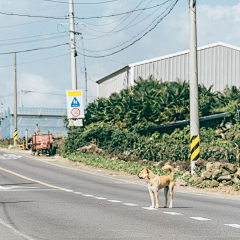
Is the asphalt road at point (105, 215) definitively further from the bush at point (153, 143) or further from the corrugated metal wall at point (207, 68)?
the corrugated metal wall at point (207, 68)

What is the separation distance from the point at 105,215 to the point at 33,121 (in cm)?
6511

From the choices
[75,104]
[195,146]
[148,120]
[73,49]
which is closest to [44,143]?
[75,104]

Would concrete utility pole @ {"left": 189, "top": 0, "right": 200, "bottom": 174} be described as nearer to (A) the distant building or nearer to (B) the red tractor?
(B) the red tractor

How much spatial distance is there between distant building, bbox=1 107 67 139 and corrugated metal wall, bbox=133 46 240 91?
34043 mm

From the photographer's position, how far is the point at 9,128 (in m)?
72.9

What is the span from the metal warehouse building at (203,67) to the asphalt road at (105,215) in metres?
22.3

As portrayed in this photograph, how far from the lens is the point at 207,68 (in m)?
41.1

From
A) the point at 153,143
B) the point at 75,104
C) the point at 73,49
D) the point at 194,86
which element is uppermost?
the point at 73,49

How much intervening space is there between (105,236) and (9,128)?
66.9 m

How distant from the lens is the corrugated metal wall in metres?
40.6

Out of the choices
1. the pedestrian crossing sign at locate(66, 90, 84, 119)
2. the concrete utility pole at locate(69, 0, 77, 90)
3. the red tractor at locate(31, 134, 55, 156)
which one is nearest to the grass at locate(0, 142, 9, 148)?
the red tractor at locate(31, 134, 55, 156)

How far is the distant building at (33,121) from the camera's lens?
241 feet

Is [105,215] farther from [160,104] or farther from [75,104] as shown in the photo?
[75,104]

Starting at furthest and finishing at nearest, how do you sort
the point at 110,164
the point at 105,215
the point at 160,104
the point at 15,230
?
the point at 160,104
the point at 110,164
the point at 105,215
the point at 15,230
